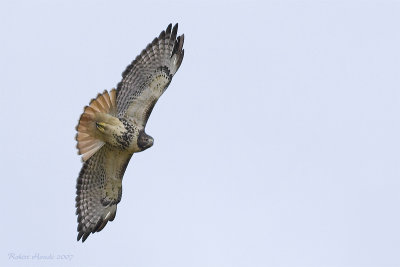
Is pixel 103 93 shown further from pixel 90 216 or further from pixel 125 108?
pixel 90 216

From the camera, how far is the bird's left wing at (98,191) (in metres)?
13.9

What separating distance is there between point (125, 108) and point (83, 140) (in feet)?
3.37

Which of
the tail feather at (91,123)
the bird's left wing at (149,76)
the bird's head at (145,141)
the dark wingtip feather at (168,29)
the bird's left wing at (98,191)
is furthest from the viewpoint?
the dark wingtip feather at (168,29)

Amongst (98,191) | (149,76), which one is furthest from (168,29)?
(98,191)

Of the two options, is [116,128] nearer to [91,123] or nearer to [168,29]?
[91,123]

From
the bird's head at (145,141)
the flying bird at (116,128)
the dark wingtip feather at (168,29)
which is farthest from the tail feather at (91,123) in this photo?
the dark wingtip feather at (168,29)

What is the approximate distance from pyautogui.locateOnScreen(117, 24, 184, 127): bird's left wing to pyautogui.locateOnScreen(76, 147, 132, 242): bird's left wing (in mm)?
831

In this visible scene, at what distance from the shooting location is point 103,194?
14305 mm

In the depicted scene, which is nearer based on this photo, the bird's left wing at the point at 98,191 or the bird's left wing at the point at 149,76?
the bird's left wing at the point at 149,76

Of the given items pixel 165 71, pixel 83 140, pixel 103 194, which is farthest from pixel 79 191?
pixel 165 71

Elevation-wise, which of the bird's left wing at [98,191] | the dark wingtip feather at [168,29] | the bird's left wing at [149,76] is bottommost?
the bird's left wing at [98,191]

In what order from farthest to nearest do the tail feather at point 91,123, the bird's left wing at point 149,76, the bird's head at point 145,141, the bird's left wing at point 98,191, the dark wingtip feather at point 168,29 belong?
the dark wingtip feather at point 168,29, the bird's left wing at point 98,191, the bird's left wing at point 149,76, the bird's head at point 145,141, the tail feather at point 91,123

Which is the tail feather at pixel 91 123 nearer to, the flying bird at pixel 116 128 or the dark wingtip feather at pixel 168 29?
the flying bird at pixel 116 128

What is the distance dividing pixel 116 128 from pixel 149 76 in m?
1.27
